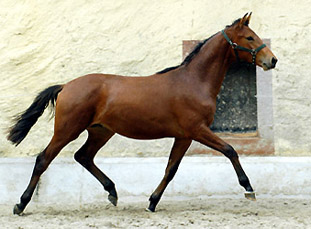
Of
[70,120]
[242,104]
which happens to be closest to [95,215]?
[70,120]

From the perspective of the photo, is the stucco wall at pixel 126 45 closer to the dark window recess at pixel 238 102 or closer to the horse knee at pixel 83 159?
the dark window recess at pixel 238 102

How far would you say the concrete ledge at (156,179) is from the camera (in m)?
5.36

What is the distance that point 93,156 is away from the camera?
477cm

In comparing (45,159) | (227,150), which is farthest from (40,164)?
(227,150)

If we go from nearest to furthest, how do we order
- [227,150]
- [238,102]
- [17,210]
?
[227,150]
[17,210]
[238,102]

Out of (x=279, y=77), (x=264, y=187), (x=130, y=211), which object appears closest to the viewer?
(x=130, y=211)

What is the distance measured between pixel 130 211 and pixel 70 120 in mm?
1158

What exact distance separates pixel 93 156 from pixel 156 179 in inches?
39.5

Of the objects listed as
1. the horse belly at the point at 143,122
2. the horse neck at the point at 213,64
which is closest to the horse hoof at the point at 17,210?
the horse belly at the point at 143,122

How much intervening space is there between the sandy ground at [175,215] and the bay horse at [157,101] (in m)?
0.31

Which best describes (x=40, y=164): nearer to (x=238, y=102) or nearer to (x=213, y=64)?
(x=213, y=64)

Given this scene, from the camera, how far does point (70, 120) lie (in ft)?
14.3

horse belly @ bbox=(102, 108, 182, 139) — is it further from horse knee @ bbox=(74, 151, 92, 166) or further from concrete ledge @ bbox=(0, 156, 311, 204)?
concrete ledge @ bbox=(0, 156, 311, 204)

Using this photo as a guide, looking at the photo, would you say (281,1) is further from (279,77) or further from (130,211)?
(130,211)
